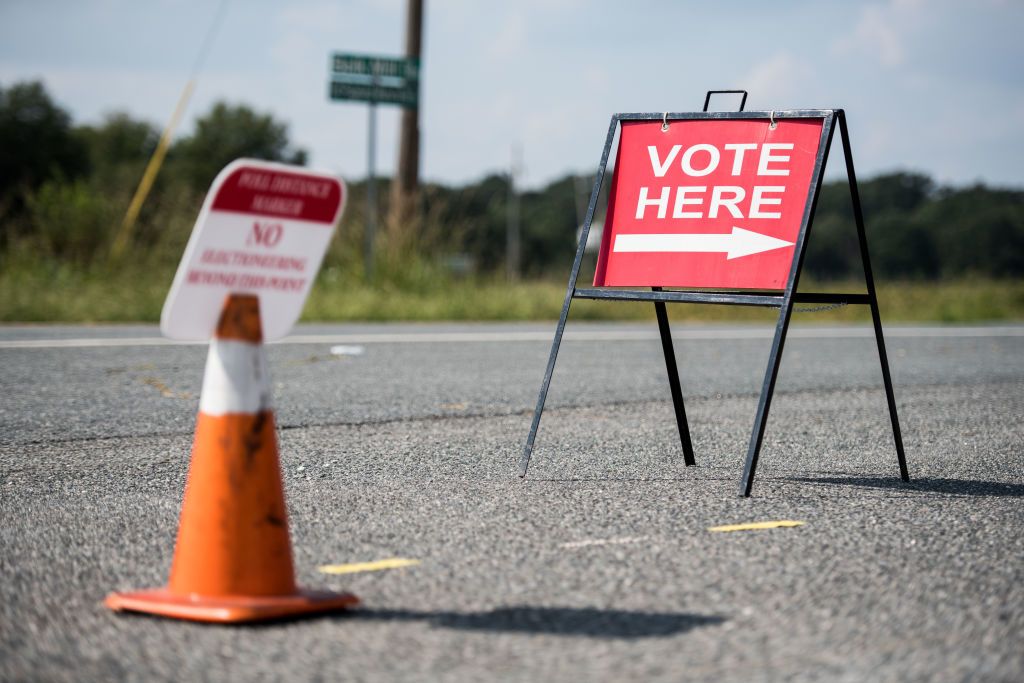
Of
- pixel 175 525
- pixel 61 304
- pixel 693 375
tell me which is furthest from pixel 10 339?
pixel 175 525

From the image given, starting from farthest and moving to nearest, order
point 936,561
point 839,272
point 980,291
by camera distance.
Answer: point 839,272 < point 980,291 < point 936,561

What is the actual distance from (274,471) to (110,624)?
0.52 m

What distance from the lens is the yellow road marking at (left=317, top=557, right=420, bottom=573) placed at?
322 centimetres

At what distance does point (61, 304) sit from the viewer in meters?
12.9

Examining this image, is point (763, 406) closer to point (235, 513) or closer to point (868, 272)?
point (868, 272)

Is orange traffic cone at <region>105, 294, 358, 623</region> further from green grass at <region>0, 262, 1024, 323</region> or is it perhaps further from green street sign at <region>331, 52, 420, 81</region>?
green street sign at <region>331, 52, 420, 81</region>


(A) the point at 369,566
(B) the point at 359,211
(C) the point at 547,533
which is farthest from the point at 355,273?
(A) the point at 369,566

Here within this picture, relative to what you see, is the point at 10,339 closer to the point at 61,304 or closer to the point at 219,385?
the point at 61,304

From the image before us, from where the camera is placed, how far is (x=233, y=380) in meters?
2.91

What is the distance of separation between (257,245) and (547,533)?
132 cm

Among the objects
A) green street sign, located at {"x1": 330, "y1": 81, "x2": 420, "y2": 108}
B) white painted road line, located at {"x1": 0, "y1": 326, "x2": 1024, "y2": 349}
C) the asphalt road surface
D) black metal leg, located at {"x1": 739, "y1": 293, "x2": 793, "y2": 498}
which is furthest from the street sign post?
black metal leg, located at {"x1": 739, "y1": 293, "x2": 793, "y2": 498}

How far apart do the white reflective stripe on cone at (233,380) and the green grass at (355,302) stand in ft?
34.2

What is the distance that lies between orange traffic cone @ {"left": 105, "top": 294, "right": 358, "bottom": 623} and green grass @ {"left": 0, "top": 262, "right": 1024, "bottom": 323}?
10419 millimetres

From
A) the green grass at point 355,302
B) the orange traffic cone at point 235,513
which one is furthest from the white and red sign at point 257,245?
the green grass at point 355,302
